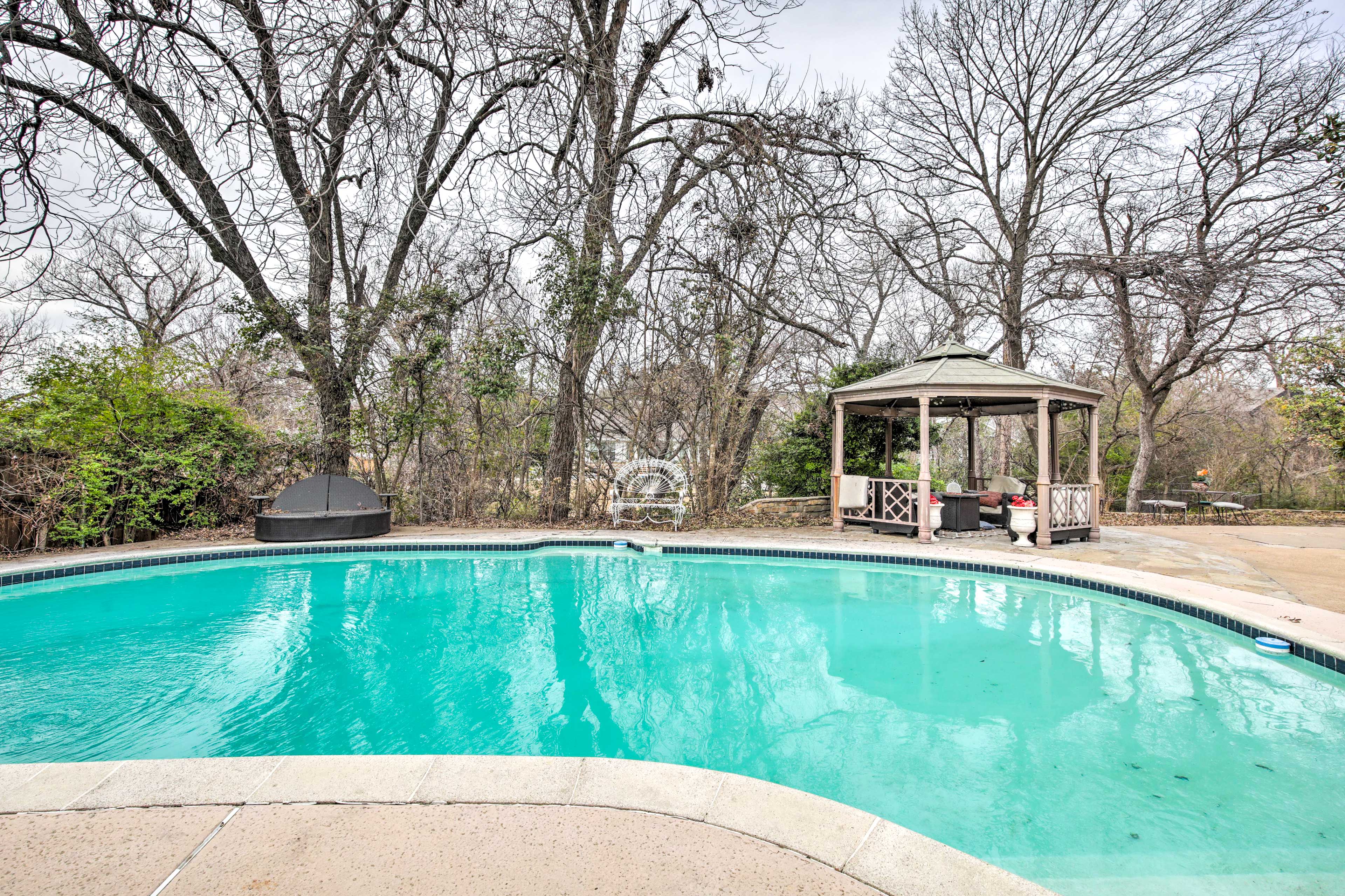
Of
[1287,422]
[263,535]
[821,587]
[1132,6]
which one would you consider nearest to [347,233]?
[263,535]

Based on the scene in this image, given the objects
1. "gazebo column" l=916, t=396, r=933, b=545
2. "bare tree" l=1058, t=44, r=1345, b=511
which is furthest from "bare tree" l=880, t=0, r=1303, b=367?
"gazebo column" l=916, t=396, r=933, b=545

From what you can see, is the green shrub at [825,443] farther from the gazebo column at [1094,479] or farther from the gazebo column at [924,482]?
the gazebo column at [1094,479]

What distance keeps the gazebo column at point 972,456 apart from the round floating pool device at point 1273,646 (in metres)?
5.97

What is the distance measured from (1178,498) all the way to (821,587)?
12.1 m

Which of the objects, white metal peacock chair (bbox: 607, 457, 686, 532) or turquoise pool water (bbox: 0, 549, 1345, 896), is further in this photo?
white metal peacock chair (bbox: 607, 457, 686, 532)

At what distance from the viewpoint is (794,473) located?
993cm

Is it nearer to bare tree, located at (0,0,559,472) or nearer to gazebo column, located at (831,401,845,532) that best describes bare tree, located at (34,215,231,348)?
bare tree, located at (0,0,559,472)

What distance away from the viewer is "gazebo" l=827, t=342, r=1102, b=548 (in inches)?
295

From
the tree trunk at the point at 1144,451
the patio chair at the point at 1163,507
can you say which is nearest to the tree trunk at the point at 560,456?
the patio chair at the point at 1163,507

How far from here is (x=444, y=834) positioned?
163cm

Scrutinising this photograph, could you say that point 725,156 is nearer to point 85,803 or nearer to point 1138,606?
point 1138,606

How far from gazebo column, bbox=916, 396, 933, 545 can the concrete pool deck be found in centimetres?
647

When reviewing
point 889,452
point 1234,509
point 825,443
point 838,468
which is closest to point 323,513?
point 838,468

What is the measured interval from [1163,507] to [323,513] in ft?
43.5
